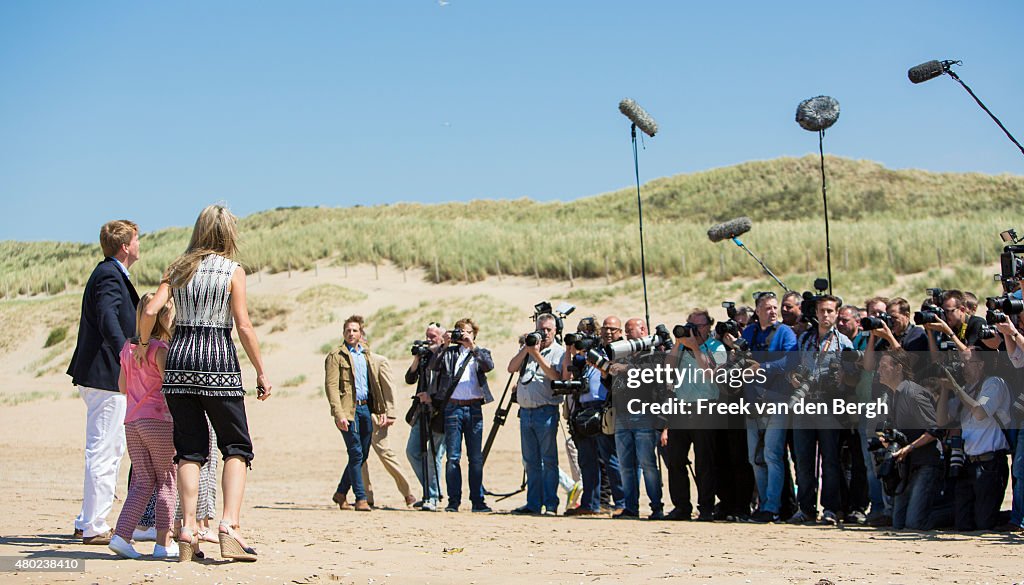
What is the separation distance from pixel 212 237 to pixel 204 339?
1.76 ft

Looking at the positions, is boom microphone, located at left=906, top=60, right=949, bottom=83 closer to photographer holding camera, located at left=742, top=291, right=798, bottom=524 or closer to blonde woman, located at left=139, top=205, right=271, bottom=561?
photographer holding camera, located at left=742, top=291, right=798, bottom=524

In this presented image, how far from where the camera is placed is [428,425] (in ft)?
35.6

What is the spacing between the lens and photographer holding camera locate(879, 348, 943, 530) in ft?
26.7

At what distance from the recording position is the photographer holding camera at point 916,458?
8141 millimetres

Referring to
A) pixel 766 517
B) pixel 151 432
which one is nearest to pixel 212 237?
pixel 151 432

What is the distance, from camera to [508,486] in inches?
539

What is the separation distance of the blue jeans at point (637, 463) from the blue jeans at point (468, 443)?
140 cm

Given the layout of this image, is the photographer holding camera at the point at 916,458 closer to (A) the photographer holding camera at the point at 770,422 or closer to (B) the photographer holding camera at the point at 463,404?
(A) the photographer holding camera at the point at 770,422

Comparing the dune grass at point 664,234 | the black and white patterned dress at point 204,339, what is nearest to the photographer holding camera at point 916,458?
the black and white patterned dress at point 204,339

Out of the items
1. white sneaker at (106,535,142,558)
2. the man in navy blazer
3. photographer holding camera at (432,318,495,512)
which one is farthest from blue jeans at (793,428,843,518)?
white sneaker at (106,535,142,558)

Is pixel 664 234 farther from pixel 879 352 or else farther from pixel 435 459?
pixel 879 352

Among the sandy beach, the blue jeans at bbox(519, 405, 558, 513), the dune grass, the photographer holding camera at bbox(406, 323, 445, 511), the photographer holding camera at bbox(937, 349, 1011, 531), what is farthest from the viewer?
the dune grass

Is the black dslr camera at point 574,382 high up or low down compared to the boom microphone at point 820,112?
down

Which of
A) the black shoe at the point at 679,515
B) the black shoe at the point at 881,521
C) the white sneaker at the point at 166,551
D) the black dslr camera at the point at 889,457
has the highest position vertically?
the black dslr camera at the point at 889,457
